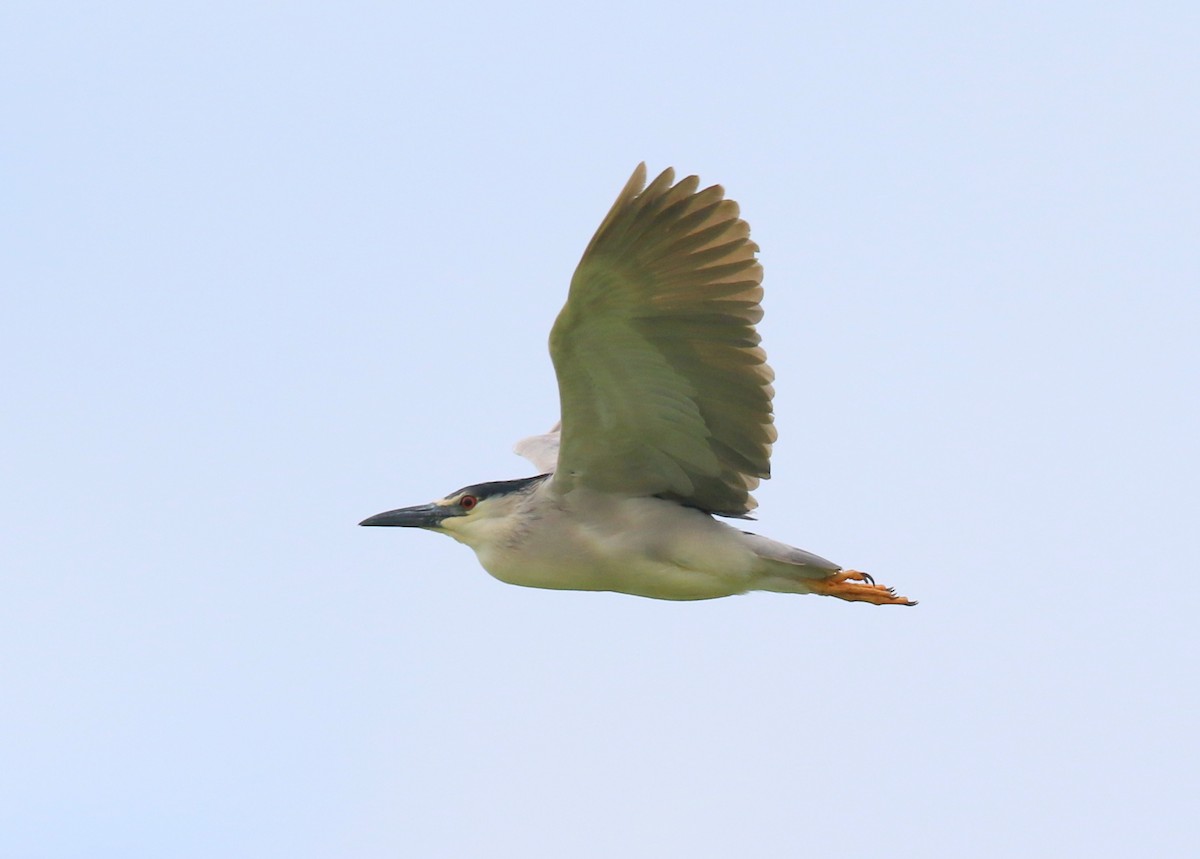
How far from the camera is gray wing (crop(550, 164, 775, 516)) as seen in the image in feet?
30.9

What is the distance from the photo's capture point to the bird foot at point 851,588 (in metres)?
10.5

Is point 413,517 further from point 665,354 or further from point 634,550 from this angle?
point 665,354

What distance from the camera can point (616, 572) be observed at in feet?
34.1

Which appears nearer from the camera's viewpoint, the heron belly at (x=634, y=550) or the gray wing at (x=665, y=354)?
the gray wing at (x=665, y=354)

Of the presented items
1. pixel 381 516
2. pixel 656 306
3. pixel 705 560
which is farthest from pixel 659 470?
pixel 381 516

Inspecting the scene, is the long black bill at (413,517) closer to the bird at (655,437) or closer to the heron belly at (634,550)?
the bird at (655,437)

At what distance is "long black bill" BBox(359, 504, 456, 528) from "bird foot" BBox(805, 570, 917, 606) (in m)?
2.35

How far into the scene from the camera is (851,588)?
34.6 feet

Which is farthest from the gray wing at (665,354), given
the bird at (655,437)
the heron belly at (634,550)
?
the heron belly at (634,550)

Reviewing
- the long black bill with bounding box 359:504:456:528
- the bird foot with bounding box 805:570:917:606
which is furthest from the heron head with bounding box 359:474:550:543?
the bird foot with bounding box 805:570:917:606

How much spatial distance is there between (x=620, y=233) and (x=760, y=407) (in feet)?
4.91

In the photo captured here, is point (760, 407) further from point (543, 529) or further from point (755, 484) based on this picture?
point (543, 529)

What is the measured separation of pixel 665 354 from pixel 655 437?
2.10 feet

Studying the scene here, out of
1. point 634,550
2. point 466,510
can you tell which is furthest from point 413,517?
point 634,550
